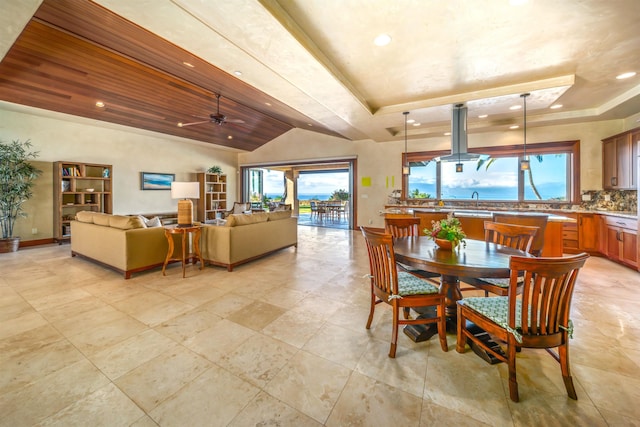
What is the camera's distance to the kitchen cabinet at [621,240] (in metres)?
3.84

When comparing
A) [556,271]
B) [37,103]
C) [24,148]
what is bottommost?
[556,271]

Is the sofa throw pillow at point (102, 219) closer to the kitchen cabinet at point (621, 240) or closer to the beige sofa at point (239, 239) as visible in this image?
the beige sofa at point (239, 239)

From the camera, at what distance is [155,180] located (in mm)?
7598

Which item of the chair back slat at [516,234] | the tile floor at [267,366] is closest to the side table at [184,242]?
the tile floor at [267,366]

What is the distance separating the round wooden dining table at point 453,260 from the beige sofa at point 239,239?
250 centimetres

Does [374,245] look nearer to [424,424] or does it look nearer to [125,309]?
[424,424]

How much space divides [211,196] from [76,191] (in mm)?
3544

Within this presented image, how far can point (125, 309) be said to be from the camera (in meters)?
2.65

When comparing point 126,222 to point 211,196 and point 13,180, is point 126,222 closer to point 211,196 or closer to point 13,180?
point 13,180

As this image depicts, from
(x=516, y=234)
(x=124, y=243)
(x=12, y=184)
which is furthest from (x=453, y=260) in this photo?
(x=12, y=184)

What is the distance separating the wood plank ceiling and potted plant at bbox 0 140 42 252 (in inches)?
38.8

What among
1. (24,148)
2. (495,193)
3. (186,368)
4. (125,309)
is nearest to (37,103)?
(24,148)

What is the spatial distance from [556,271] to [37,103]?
8.03 meters

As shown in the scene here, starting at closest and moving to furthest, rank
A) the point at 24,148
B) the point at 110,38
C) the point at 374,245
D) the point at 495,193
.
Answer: the point at 374,245
the point at 110,38
the point at 24,148
the point at 495,193
